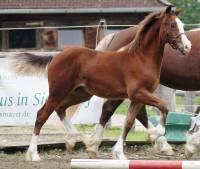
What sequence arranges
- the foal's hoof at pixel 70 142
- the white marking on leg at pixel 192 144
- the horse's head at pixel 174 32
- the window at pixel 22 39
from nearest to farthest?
the horse's head at pixel 174 32
the white marking on leg at pixel 192 144
the foal's hoof at pixel 70 142
the window at pixel 22 39

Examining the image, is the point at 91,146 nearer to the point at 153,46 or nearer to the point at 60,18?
the point at 153,46

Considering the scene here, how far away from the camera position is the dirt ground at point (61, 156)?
29.7 feet

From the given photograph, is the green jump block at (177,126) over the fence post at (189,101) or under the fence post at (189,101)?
over

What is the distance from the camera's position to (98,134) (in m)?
10.1

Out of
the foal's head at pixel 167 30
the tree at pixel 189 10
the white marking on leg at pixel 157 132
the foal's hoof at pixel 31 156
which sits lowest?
the tree at pixel 189 10

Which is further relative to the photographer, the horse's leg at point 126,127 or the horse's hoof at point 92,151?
the horse's hoof at point 92,151

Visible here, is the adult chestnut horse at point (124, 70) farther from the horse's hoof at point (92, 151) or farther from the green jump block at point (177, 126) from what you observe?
the green jump block at point (177, 126)

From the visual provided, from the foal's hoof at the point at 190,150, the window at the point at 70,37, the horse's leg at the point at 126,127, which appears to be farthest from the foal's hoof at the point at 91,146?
the window at the point at 70,37

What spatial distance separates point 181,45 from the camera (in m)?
9.37

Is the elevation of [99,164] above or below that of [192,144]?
above

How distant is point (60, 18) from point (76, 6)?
0.61 meters

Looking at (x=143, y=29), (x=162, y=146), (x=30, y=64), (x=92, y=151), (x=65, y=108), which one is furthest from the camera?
(x=30, y=64)

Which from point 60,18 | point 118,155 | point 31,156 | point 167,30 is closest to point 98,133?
point 118,155

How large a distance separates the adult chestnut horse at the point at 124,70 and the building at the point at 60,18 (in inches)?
423
